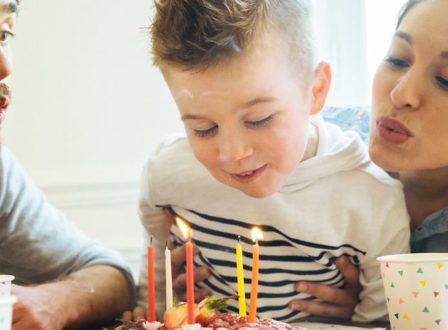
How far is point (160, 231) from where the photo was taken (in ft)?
4.56

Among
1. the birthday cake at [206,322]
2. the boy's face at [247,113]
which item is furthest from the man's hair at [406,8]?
the birthday cake at [206,322]

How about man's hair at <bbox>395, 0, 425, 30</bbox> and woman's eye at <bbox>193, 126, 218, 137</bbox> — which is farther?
man's hair at <bbox>395, 0, 425, 30</bbox>

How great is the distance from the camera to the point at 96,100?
6.25 feet

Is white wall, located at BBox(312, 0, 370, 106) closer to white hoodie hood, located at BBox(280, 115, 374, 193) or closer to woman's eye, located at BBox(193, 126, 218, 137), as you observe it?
white hoodie hood, located at BBox(280, 115, 374, 193)

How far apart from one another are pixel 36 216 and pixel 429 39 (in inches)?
29.7

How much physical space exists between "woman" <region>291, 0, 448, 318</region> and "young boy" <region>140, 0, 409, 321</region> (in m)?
0.03

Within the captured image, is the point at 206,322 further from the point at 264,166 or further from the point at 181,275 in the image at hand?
the point at 181,275

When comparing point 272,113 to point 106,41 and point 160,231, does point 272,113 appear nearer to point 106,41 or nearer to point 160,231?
point 160,231

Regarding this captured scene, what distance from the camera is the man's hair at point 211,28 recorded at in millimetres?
1047

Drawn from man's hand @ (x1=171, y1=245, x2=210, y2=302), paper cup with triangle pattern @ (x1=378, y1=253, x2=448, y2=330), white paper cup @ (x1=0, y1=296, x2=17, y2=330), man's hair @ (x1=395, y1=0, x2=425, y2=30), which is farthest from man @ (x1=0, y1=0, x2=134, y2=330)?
man's hair @ (x1=395, y1=0, x2=425, y2=30)

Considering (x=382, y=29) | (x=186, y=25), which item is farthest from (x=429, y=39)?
(x=382, y=29)

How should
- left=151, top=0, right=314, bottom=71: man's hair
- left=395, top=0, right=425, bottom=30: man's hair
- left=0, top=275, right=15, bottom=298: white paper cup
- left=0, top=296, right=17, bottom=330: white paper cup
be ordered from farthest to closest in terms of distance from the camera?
left=395, top=0, right=425, bottom=30: man's hair, left=151, top=0, right=314, bottom=71: man's hair, left=0, top=275, right=15, bottom=298: white paper cup, left=0, top=296, right=17, bottom=330: white paper cup

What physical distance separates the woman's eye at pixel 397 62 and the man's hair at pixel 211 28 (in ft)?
0.78

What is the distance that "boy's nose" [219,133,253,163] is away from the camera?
3.57 ft
